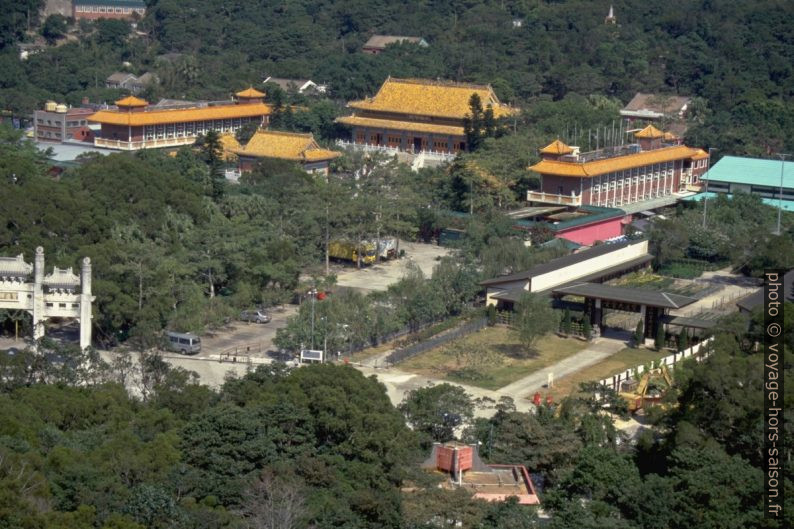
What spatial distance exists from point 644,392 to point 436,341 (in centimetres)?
565

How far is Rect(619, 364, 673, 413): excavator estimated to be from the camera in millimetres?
29125

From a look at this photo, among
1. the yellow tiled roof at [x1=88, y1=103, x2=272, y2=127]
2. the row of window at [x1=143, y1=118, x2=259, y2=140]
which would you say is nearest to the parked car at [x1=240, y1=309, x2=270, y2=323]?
the row of window at [x1=143, y1=118, x2=259, y2=140]

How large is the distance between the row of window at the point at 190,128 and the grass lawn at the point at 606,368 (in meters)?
22.1

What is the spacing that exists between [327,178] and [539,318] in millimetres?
14665

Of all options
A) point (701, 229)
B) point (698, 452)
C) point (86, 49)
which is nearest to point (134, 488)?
point (698, 452)

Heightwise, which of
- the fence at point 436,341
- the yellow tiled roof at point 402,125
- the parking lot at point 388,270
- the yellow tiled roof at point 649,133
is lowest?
the fence at point 436,341

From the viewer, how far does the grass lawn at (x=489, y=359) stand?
31469 millimetres

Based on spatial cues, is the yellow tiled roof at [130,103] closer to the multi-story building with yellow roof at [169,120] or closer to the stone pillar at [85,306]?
the multi-story building with yellow roof at [169,120]

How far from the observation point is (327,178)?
46.4 m

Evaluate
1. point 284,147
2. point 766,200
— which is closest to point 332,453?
point 284,147

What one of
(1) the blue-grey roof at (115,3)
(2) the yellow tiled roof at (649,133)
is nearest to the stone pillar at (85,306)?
(2) the yellow tiled roof at (649,133)

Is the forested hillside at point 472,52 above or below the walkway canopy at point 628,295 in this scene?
above

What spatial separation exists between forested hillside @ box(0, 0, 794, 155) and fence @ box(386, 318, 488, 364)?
832 inches

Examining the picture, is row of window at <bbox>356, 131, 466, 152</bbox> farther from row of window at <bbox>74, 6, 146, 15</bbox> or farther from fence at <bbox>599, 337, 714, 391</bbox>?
row of window at <bbox>74, 6, 146, 15</bbox>
